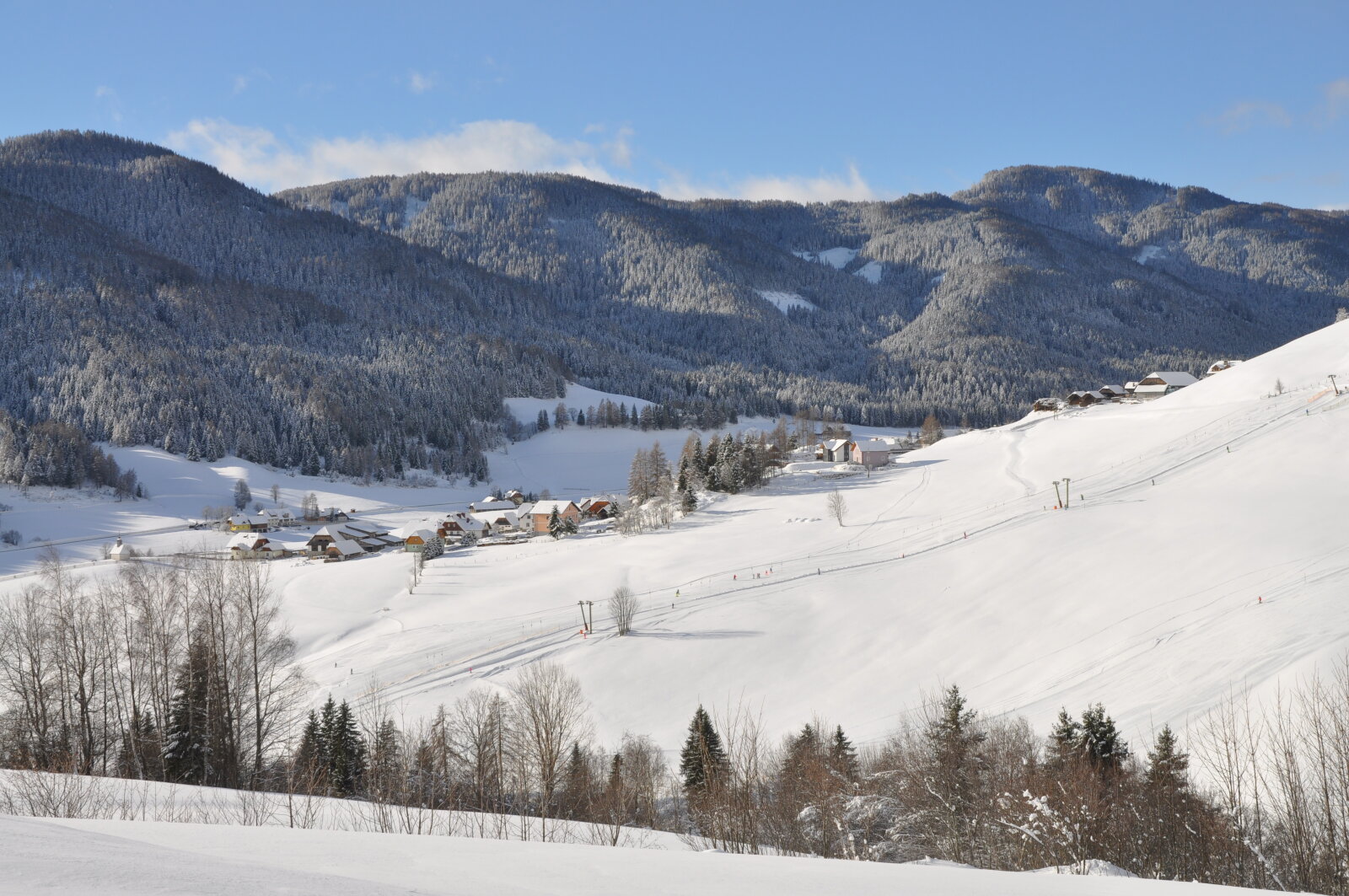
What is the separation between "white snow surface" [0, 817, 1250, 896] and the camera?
4941mm

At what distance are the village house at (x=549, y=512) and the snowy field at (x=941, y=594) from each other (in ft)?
44.7

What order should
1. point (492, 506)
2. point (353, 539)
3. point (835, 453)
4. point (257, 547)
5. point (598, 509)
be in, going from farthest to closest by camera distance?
point (492, 506), point (835, 453), point (598, 509), point (353, 539), point (257, 547)

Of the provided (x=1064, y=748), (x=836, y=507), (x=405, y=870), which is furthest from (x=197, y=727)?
(x=836, y=507)

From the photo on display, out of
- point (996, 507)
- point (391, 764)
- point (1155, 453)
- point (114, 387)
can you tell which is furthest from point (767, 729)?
point (114, 387)

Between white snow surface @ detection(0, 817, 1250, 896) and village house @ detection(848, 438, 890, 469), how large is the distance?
3105 inches

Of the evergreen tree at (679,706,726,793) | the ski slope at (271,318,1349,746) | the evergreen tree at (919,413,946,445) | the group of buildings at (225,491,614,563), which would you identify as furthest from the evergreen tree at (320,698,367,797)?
the evergreen tree at (919,413,946,445)

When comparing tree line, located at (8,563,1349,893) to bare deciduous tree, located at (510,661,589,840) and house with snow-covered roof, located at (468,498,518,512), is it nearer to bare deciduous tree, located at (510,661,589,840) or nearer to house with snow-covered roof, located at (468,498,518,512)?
bare deciduous tree, located at (510,661,589,840)

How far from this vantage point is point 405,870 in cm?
654

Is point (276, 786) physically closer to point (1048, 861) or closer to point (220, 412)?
point (1048, 861)

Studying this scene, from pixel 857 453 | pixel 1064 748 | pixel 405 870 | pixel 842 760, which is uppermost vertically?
pixel 857 453

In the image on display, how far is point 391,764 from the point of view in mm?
19000

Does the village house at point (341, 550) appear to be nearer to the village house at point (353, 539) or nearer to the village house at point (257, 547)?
the village house at point (353, 539)

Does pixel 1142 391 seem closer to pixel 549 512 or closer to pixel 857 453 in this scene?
pixel 857 453

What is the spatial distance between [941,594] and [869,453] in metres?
48.7
